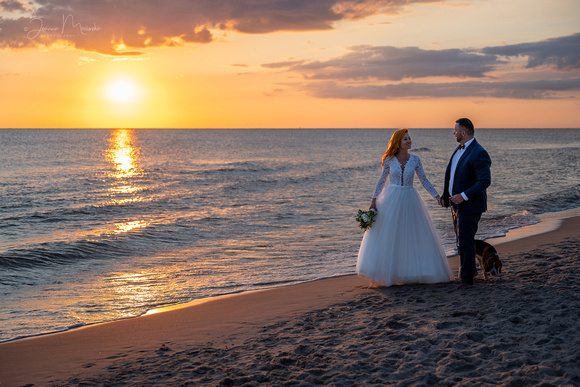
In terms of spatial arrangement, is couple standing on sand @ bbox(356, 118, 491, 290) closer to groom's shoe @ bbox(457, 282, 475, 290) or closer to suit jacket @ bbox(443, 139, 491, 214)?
groom's shoe @ bbox(457, 282, 475, 290)

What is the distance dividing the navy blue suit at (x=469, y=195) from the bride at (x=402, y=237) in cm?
42

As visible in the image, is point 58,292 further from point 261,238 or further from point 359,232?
point 359,232

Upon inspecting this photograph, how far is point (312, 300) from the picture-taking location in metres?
7.25

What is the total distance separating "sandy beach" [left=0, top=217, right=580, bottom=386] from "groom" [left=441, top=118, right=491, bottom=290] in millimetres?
575

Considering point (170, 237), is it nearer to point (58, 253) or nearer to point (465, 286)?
point (58, 253)

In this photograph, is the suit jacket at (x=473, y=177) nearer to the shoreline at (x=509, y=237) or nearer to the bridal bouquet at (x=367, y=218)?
the bridal bouquet at (x=367, y=218)

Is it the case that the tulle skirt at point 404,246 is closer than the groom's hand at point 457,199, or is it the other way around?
the groom's hand at point 457,199

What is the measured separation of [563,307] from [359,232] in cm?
861

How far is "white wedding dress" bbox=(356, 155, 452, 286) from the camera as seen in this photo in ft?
22.5

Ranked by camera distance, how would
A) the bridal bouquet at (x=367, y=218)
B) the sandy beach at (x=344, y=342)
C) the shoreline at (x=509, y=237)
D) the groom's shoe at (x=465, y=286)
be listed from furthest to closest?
the bridal bouquet at (x=367, y=218), the shoreline at (x=509, y=237), the groom's shoe at (x=465, y=286), the sandy beach at (x=344, y=342)

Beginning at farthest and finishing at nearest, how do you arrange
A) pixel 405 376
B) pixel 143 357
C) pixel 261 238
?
pixel 261 238 < pixel 143 357 < pixel 405 376

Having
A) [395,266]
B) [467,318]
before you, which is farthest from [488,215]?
[467,318]

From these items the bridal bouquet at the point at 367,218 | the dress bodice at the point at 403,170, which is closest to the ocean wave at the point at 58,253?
the bridal bouquet at the point at 367,218

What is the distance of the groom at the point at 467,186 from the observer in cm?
604
